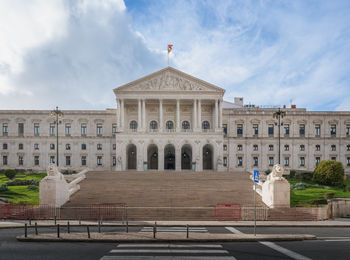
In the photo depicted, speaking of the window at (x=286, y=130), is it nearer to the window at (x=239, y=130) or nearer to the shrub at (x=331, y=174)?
the window at (x=239, y=130)

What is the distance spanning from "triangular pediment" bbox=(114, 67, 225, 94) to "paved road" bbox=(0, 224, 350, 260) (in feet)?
132

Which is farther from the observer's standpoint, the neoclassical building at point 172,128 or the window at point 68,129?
the window at point 68,129

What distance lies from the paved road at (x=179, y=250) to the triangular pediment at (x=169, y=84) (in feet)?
132

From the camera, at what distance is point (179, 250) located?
42.4 feet

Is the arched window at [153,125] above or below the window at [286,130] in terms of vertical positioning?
above

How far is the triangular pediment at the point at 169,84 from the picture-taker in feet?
174

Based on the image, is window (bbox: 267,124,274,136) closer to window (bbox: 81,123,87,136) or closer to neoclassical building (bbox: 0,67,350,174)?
neoclassical building (bbox: 0,67,350,174)

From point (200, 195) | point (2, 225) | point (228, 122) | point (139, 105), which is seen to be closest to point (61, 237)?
point (2, 225)

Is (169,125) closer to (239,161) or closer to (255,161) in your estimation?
(239,161)

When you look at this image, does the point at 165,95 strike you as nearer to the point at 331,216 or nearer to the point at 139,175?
the point at 139,175

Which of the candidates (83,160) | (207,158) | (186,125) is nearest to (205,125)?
(186,125)

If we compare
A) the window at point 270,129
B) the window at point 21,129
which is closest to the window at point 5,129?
the window at point 21,129

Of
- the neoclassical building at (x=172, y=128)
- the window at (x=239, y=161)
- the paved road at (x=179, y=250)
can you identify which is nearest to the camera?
the paved road at (x=179, y=250)

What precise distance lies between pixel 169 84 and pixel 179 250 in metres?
43.1
